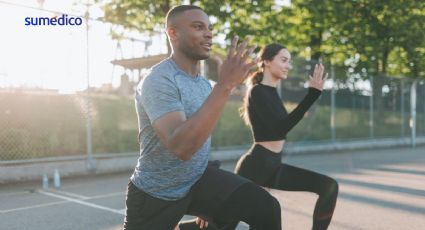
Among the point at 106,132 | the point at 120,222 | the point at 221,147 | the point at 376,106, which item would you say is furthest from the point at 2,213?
the point at 376,106

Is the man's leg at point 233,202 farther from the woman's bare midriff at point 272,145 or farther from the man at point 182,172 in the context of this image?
the woman's bare midriff at point 272,145

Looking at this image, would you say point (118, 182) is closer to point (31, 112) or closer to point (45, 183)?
point (45, 183)

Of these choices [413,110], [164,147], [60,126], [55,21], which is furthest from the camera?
[413,110]

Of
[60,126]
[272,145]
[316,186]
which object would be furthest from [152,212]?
[60,126]

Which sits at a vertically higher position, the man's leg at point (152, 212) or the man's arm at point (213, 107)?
the man's arm at point (213, 107)

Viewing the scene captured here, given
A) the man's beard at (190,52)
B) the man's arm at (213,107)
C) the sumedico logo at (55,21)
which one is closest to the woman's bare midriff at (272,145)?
the man's beard at (190,52)

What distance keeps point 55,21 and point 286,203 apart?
17.5 ft

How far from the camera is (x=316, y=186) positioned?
3781 millimetres

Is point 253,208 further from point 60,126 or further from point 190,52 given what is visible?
point 60,126

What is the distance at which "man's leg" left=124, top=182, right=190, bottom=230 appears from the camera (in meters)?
2.44

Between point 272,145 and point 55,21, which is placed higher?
point 55,21

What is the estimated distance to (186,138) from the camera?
204 centimetres

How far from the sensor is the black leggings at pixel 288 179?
3.72 m

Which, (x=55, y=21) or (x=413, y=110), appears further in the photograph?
(x=413, y=110)
